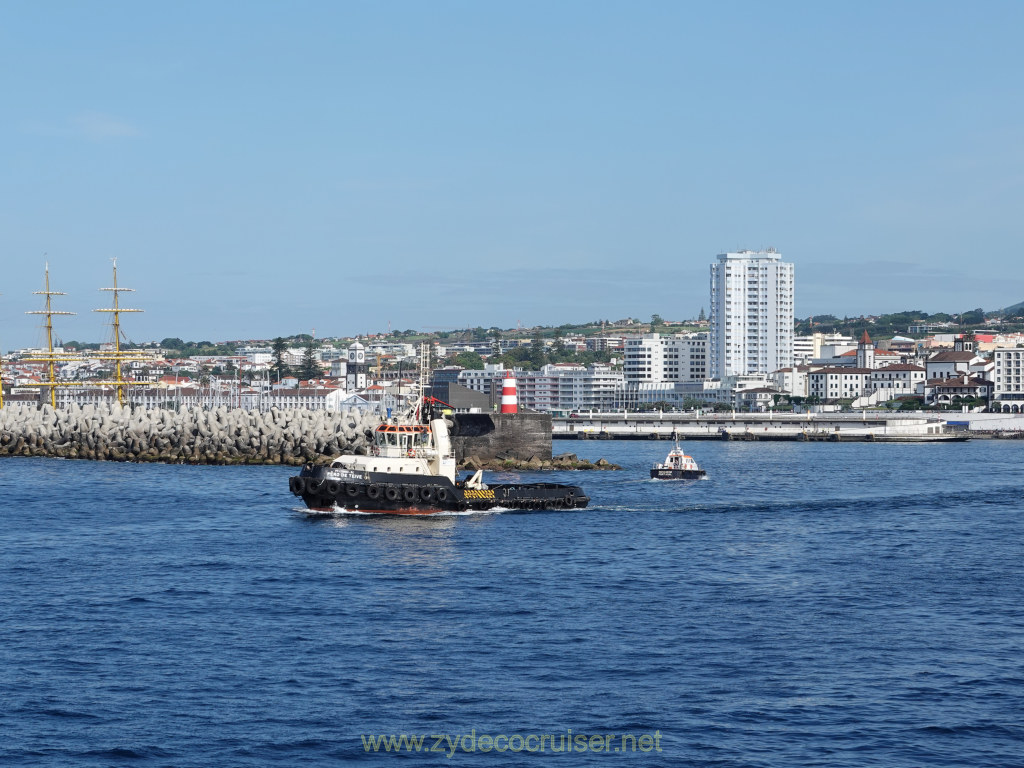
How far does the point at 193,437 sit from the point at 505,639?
45.4m

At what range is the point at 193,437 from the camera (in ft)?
209

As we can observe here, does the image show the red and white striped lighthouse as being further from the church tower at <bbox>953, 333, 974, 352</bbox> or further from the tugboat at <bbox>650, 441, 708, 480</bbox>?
the church tower at <bbox>953, 333, 974, 352</bbox>

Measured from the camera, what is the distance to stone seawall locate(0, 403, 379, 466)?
62.4m

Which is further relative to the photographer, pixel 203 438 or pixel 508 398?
pixel 508 398

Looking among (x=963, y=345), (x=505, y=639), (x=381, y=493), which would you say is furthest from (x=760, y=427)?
(x=505, y=639)

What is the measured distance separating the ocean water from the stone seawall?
21659mm

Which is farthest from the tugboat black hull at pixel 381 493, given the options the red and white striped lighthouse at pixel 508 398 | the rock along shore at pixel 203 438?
the red and white striped lighthouse at pixel 508 398

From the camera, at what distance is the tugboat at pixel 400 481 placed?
38656 mm

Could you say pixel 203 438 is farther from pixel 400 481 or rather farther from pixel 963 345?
pixel 963 345

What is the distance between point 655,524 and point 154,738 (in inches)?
967

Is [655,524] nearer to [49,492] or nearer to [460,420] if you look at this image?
[49,492]

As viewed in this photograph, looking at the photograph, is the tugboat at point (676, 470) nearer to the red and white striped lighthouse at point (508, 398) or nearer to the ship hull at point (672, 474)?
the ship hull at point (672, 474)

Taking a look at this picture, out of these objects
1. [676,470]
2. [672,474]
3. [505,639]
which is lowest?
[672,474]

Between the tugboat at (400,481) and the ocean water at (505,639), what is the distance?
91 centimetres
